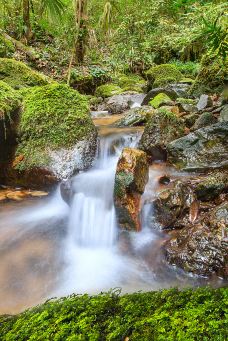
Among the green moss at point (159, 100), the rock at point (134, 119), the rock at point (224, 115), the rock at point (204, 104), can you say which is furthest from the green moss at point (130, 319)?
the green moss at point (159, 100)

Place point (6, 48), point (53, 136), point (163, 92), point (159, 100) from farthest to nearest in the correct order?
point (6, 48), point (163, 92), point (159, 100), point (53, 136)

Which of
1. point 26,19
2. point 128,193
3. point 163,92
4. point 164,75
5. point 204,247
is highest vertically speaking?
point 26,19

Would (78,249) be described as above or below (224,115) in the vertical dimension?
below

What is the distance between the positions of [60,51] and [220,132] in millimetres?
10317

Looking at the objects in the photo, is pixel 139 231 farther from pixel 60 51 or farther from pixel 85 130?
pixel 60 51

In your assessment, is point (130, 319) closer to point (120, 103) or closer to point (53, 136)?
point (53, 136)

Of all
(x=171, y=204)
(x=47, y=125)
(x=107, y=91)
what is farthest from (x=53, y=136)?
(x=107, y=91)

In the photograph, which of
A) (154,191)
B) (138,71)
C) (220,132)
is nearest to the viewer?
(154,191)

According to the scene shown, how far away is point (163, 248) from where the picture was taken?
3807 millimetres

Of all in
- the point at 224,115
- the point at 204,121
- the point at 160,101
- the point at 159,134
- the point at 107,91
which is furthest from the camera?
the point at 107,91

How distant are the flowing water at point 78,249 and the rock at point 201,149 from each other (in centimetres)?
38

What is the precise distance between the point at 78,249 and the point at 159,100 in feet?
19.5

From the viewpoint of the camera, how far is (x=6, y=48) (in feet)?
36.8

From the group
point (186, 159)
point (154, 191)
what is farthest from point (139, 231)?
point (186, 159)
